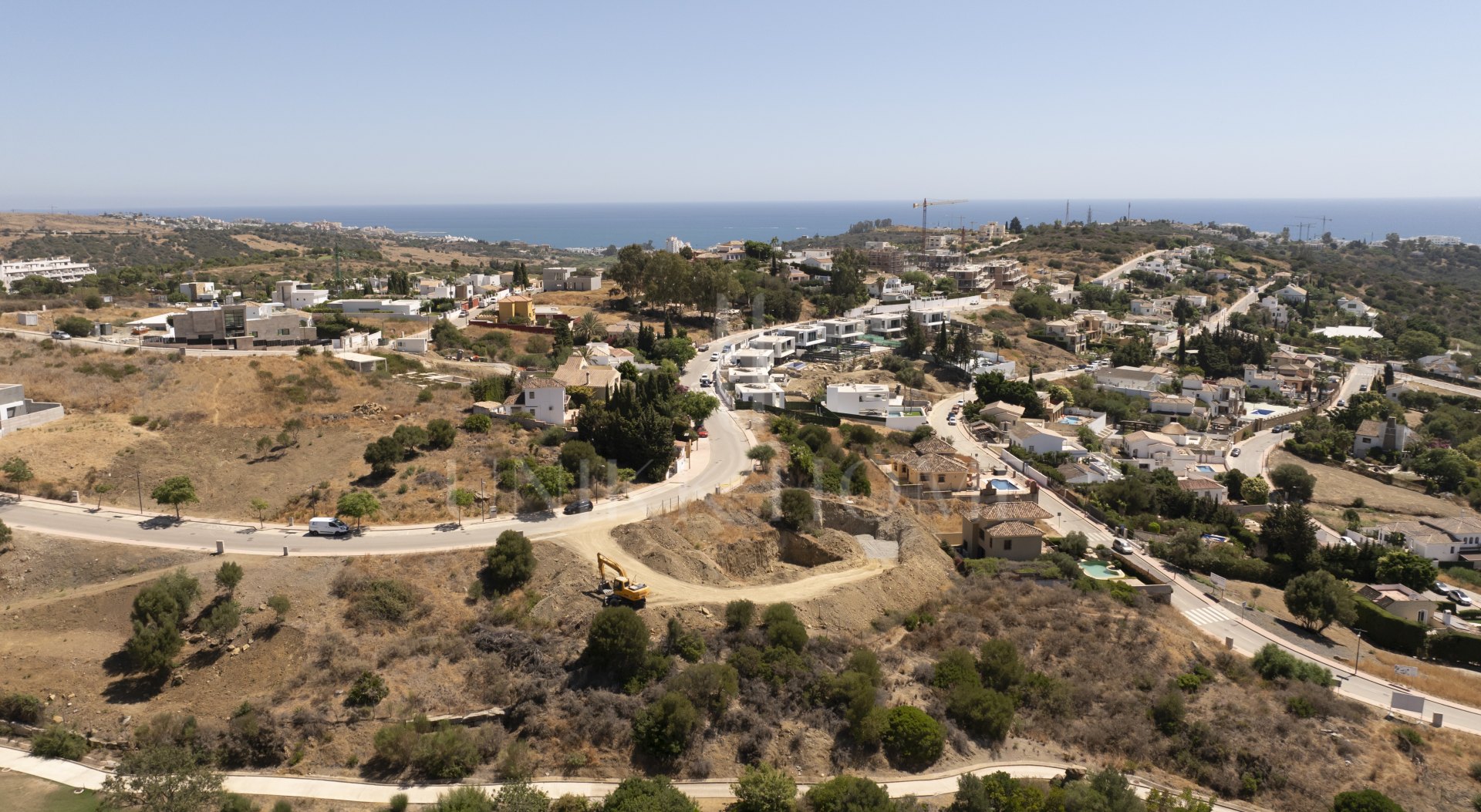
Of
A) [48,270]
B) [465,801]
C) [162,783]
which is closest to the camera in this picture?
[465,801]

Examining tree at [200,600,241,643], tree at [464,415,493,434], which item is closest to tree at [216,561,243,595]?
tree at [200,600,241,643]

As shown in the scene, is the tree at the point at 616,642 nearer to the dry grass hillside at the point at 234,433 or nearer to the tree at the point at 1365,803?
the dry grass hillside at the point at 234,433

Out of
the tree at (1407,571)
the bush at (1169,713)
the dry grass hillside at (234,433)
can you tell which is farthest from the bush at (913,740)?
the tree at (1407,571)

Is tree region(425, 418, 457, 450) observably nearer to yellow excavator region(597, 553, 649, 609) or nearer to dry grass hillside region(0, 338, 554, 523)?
dry grass hillside region(0, 338, 554, 523)

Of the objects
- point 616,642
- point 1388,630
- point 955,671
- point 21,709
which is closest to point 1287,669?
point 1388,630

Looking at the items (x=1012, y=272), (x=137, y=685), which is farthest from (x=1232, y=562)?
(x=1012, y=272)

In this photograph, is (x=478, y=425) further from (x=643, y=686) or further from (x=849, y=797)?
(x=849, y=797)

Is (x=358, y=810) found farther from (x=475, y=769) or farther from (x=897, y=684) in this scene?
(x=897, y=684)
